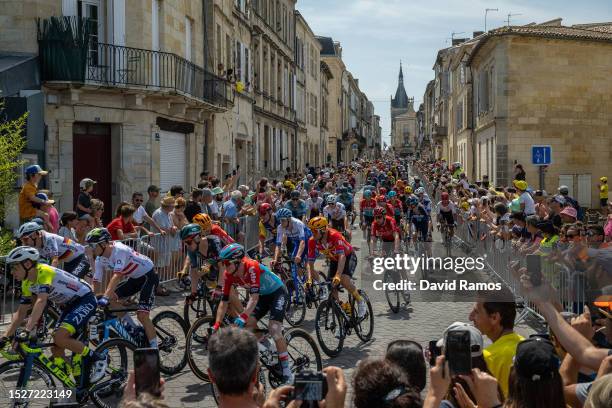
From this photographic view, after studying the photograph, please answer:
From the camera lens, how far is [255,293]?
7.14 metres

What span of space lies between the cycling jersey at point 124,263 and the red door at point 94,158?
32.4ft

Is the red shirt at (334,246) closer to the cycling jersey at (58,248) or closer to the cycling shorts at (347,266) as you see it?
the cycling shorts at (347,266)

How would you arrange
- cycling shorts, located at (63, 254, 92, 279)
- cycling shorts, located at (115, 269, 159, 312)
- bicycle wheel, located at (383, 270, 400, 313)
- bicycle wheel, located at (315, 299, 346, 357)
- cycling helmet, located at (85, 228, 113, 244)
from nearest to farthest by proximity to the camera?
cycling helmet, located at (85, 228, 113, 244)
cycling shorts, located at (115, 269, 159, 312)
bicycle wheel, located at (315, 299, 346, 357)
cycling shorts, located at (63, 254, 92, 279)
bicycle wheel, located at (383, 270, 400, 313)

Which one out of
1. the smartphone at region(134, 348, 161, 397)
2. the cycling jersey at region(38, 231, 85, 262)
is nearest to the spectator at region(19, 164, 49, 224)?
the cycling jersey at region(38, 231, 85, 262)

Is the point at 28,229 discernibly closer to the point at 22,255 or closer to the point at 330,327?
the point at 22,255

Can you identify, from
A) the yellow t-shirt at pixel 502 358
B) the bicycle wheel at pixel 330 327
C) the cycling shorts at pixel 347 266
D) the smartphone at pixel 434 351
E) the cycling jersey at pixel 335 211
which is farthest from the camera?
the cycling jersey at pixel 335 211

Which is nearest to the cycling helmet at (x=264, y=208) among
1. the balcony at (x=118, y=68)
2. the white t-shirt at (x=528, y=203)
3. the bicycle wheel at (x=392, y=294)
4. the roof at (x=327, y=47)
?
the bicycle wheel at (x=392, y=294)

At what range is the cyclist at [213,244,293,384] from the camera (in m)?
7.11

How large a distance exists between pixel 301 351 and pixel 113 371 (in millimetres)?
1944

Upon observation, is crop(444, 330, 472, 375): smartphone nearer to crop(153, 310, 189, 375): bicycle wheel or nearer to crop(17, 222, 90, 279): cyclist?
crop(153, 310, 189, 375): bicycle wheel

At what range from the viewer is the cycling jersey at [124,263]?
25.7ft

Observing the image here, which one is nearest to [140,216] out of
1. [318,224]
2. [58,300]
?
[318,224]

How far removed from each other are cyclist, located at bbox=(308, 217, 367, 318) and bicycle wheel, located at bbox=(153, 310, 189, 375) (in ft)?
7.51

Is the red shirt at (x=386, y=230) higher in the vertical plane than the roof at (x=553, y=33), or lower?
lower
